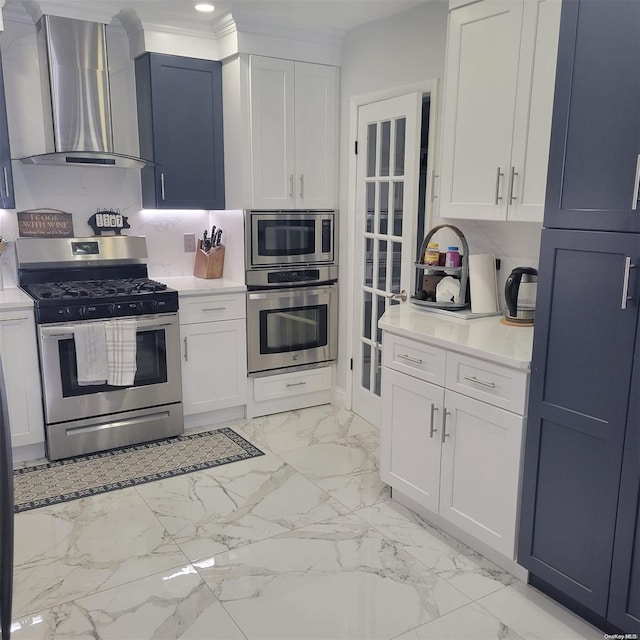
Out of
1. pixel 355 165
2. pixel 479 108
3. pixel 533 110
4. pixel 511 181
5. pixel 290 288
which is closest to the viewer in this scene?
pixel 533 110

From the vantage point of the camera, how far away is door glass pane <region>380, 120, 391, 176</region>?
3.65m

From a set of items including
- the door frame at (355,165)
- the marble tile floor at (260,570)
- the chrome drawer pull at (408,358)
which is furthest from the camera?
the door frame at (355,165)

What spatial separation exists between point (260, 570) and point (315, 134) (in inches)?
109

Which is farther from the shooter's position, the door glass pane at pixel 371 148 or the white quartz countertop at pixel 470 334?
the door glass pane at pixel 371 148

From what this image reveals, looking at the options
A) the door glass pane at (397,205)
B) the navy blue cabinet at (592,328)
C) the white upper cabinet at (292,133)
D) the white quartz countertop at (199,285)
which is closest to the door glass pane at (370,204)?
the door glass pane at (397,205)

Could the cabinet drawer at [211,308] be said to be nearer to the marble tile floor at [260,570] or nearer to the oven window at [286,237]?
the oven window at [286,237]

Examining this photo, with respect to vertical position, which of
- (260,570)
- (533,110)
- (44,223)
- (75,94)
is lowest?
(260,570)

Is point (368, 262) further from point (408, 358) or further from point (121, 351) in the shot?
point (121, 351)

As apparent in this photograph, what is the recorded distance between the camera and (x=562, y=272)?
204 centimetres

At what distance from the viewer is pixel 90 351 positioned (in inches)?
132

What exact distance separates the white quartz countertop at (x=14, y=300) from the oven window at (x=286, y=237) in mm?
1409

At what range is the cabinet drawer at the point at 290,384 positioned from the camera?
4.12m

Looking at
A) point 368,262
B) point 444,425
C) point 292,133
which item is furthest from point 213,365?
point 444,425

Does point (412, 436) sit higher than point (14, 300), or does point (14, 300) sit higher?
point (14, 300)
